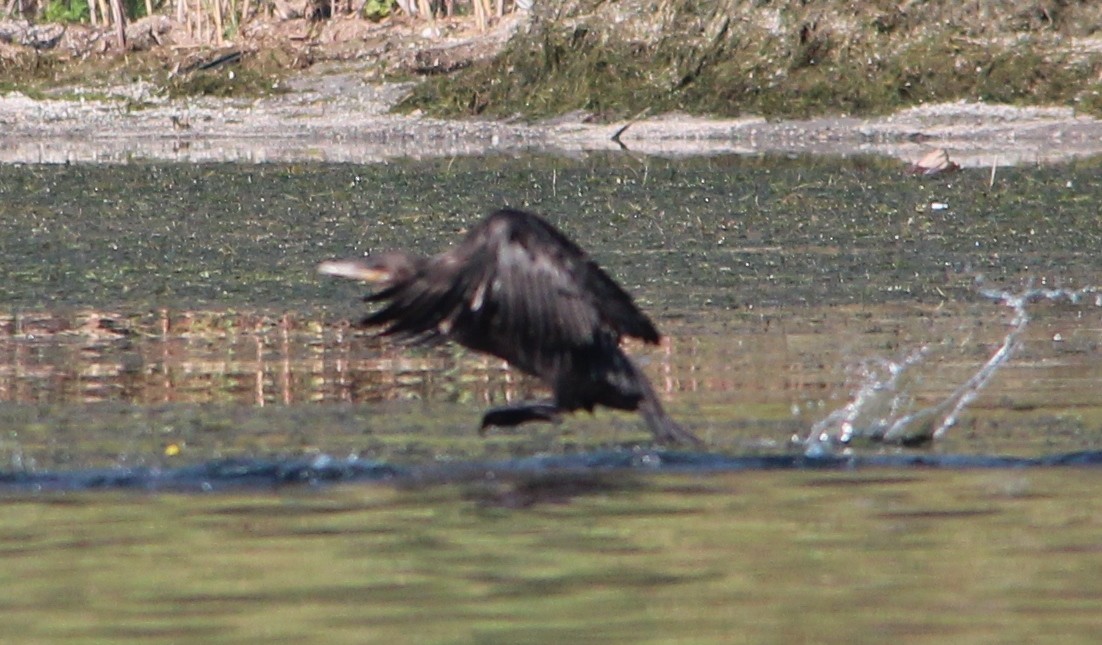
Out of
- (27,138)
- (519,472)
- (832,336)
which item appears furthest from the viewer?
(27,138)

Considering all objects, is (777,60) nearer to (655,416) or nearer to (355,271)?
(655,416)

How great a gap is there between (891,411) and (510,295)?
168 cm

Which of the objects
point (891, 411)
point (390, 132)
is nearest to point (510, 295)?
point (891, 411)

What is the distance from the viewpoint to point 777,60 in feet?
69.9

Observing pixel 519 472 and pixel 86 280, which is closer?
pixel 519 472

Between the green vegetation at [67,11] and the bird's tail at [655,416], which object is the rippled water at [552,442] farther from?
the green vegetation at [67,11]

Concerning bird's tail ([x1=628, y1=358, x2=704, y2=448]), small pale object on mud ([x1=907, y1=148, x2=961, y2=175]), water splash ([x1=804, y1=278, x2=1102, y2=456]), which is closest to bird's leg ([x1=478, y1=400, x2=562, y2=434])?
bird's tail ([x1=628, y1=358, x2=704, y2=448])

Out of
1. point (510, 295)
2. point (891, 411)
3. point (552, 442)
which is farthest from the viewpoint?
point (891, 411)

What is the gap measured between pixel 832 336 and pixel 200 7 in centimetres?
1764

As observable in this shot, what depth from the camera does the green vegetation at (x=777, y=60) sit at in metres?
20.7

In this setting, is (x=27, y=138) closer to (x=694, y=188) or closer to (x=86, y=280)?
(x=694, y=188)

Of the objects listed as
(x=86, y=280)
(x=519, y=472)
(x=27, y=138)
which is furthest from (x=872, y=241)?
(x=27, y=138)

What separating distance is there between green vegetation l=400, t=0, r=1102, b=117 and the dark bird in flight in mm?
14676

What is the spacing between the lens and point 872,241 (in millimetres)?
11539
